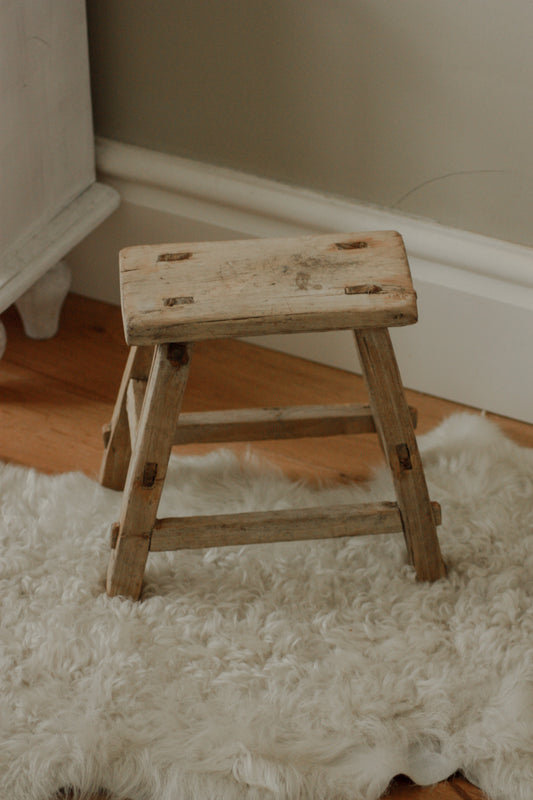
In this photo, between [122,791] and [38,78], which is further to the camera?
[38,78]

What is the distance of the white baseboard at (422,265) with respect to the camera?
130cm

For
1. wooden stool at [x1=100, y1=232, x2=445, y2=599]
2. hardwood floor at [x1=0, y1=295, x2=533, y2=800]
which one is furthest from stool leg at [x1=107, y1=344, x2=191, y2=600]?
hardwood floor at [x1=0, y1=295, x2=533, y2=800]

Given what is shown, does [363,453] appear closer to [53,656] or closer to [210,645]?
[210,645]

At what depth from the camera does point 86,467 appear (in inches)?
50.4

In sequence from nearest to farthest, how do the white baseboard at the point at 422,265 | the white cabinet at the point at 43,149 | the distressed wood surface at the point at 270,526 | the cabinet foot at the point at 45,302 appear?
1. the distressed wood surface at the point at 270,526
2. the white cabinet at the point at 43,149
3. the white baseboard at the point at 422,265
4. the cabinet foot at the point at 45,302

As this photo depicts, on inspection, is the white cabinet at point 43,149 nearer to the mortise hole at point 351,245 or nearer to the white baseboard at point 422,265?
the white baseboard at point 422,265

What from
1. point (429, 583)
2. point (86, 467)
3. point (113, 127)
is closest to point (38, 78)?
point (113, 127)

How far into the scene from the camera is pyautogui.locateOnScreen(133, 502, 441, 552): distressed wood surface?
1.03m

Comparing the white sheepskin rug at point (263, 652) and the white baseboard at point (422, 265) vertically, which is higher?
the white baseboard at point (422, 265)

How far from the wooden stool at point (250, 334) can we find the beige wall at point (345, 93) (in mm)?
297

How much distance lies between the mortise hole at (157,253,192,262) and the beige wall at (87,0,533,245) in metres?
0.41

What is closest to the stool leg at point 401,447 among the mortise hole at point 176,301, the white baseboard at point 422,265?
the mortise hole at point 176,301

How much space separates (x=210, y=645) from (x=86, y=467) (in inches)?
13.6

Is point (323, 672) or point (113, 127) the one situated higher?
point (113, 127)
